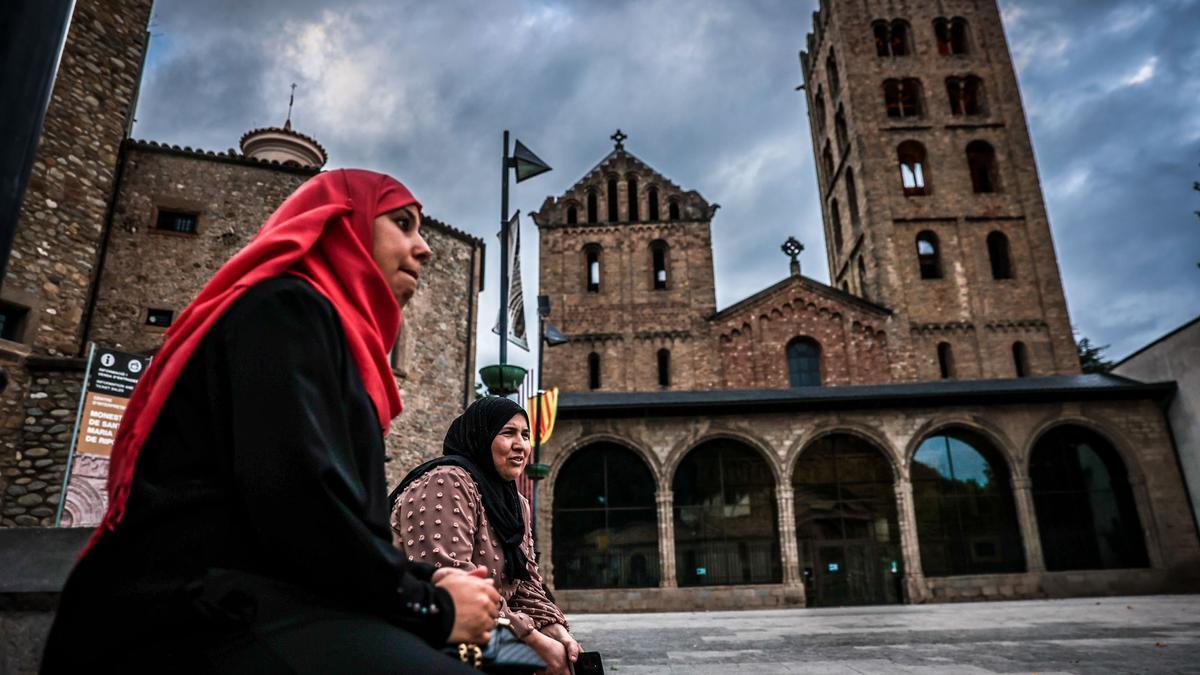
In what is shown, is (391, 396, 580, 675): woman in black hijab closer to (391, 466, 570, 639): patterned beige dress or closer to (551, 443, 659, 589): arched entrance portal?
(391, 466, 570, 639): patterned beige dress

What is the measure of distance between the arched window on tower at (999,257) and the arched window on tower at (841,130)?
827 centimetres

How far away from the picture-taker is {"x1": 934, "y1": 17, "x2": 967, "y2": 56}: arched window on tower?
3325cm

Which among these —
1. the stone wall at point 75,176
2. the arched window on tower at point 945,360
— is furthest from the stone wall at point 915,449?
the stone wall at point 75,176

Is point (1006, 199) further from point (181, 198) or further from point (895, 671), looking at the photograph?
point (181, 198)

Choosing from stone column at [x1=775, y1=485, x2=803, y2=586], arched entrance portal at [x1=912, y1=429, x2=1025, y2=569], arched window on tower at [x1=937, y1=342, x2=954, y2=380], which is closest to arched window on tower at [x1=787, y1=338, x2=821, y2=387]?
arched window on tower at [x1=937, y1=342, x2=954, y2=380]

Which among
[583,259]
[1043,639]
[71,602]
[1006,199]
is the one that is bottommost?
[1043,639]

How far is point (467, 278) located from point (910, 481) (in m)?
14.1

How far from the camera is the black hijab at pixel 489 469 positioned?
2410mm

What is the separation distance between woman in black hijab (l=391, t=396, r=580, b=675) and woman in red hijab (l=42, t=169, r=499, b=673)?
832mm

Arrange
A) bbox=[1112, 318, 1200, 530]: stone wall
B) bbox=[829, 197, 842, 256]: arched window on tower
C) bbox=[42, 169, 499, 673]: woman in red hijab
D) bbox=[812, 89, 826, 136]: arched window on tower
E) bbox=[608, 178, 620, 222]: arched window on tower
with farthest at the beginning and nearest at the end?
bbox=[812, 89, 826, 136]: arched window on tower < bbox=[829, 197, 842, 256]: arched window on tower < bbox=[608, 178, 620, 222]: arched window on tower < bbox=[1112, 318, 1200, 530]: stone wall < bbox=[42, 169, 499, 673]: woman in red hijab

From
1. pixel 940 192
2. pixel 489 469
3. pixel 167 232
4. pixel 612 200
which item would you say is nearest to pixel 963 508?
pixel 940 192

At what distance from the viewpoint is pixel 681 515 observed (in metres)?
18.9

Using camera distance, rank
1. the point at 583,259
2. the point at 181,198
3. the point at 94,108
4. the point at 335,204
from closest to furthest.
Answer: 1. the point at 335,204
2. the point at 94,108
3. the point at 181,198
4. the point at 583,259

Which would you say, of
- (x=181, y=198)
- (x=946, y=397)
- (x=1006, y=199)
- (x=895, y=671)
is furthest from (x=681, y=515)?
(x=1006, y=199)
